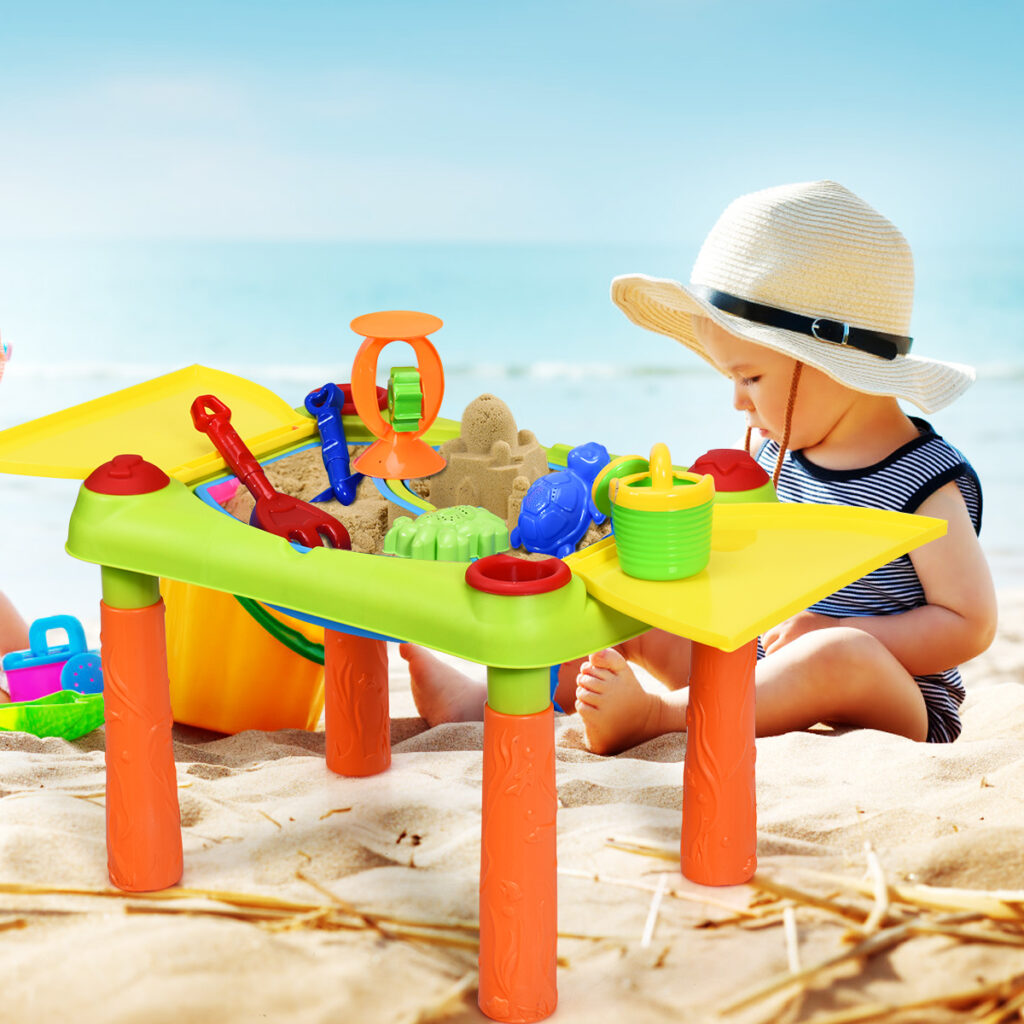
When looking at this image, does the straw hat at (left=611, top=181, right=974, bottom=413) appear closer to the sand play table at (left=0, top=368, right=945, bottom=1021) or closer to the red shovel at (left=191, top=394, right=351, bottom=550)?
the sand play table at (left=0, top=368, right=945, bottom=1021)

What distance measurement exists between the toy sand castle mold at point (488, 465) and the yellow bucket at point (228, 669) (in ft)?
1.41

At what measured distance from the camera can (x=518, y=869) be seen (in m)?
0.83

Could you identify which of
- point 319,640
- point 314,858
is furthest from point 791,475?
point 314,858

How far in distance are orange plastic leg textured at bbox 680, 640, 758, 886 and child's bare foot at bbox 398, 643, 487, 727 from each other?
1.69ft

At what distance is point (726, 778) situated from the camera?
3.33 ft

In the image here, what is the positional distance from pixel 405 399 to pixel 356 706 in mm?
354

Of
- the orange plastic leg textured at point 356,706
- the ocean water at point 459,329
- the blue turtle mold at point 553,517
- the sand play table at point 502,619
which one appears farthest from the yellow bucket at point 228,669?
the ocean water at point 459,329

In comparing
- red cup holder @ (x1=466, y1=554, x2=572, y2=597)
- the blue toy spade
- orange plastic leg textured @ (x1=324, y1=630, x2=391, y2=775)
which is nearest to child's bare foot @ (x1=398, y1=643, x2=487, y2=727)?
orange plastic leg textured @ (x1=324, y1=630, x2=391, y2=775)

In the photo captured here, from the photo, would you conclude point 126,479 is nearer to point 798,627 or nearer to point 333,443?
point 333,443

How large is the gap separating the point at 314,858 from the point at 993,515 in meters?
2.72

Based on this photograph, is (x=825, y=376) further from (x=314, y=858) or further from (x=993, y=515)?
(x=993, y=515)

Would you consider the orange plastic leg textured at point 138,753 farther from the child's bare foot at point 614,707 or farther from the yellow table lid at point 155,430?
the child's bare foot at point 614,707

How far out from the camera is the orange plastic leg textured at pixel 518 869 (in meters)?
0.81

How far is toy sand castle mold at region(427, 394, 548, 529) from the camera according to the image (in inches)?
45.6
